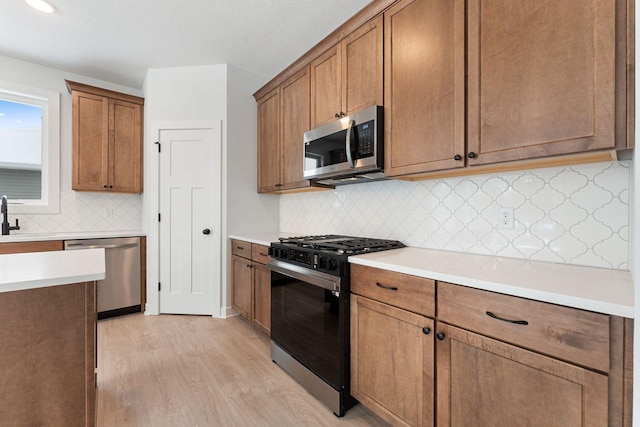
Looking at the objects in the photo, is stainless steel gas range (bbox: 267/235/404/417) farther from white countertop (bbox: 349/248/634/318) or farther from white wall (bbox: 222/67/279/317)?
white wall (bbox: 222/67/279/317)

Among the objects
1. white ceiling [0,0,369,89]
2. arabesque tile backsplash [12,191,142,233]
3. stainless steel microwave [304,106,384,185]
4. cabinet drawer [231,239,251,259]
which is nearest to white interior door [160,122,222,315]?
cabinet drawer [231,239,251,259]

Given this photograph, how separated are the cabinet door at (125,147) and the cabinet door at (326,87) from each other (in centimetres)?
241

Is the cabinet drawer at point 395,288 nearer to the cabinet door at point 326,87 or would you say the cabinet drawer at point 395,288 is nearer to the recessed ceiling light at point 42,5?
the cabinet door at point 326,87

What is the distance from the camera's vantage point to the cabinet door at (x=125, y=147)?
11.4 ft

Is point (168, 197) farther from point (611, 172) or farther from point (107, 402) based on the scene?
point (611, 172)

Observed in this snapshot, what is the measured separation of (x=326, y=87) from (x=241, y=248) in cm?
175

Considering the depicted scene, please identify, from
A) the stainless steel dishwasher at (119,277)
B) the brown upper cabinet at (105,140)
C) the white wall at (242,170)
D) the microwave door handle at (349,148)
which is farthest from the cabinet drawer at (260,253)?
the brown upper cabinet at (105,140)

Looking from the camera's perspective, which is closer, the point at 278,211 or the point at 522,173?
the point at 522,173

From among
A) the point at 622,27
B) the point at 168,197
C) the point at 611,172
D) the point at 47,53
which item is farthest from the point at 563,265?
the point at 47,53

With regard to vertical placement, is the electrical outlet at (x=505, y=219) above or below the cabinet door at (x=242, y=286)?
above

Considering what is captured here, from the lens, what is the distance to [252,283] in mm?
2846

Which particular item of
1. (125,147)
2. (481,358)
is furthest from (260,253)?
(125,147)

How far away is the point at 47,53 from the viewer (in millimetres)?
3080

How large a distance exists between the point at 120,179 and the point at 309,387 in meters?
3.19
